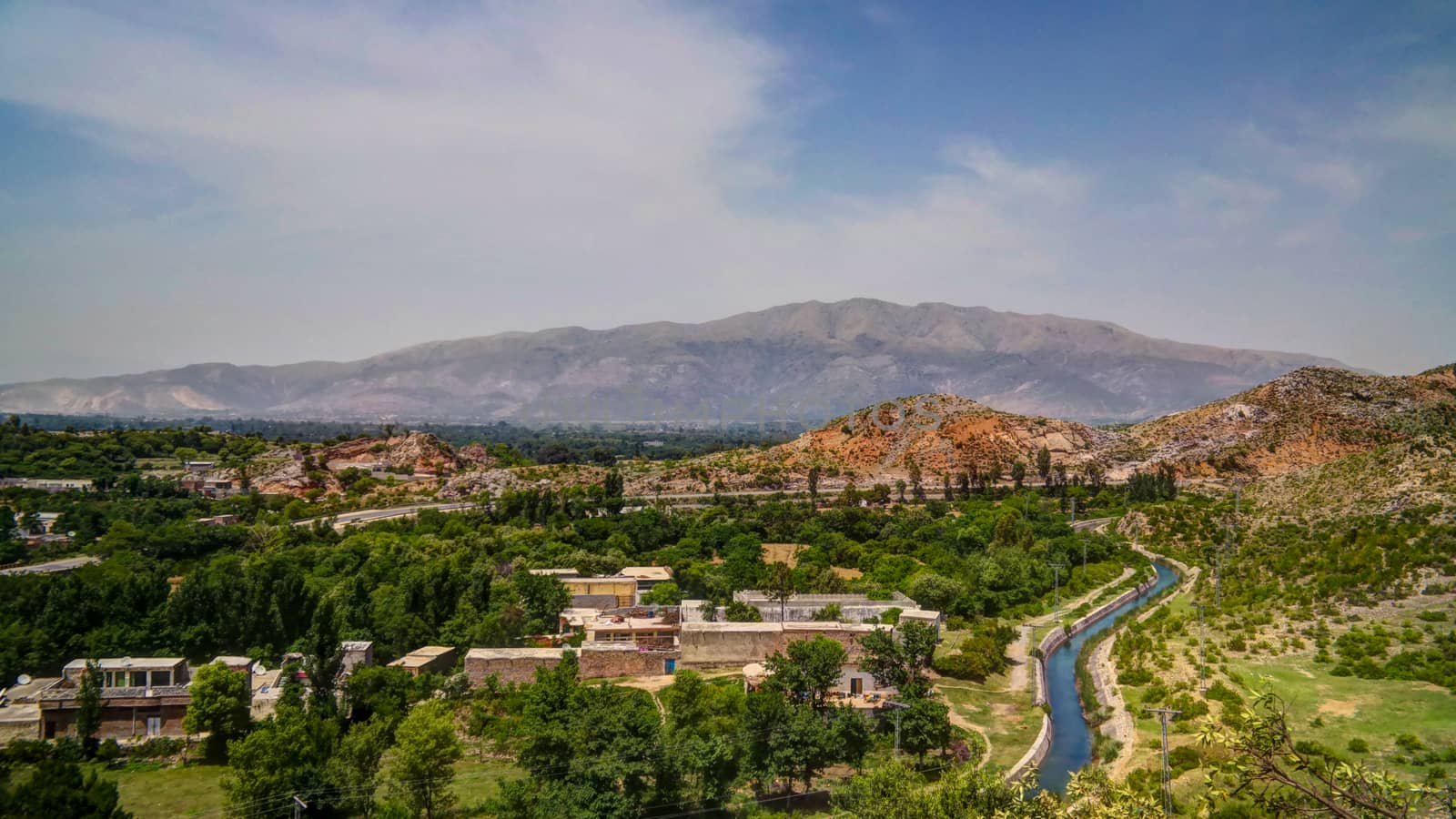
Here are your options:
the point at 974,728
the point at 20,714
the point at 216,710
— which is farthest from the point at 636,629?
the point at 20,714

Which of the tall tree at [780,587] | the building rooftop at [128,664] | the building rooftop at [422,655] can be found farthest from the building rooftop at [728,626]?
the building rooftop at [128,664]

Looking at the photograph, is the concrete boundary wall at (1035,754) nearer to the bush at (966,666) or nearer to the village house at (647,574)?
the bush at (966,666)

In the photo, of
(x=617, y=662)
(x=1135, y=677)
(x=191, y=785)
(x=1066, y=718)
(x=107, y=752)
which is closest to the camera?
(x=191, y=785)

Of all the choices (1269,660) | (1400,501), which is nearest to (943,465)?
(1400,501)

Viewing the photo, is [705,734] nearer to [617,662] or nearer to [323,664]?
[617,662]

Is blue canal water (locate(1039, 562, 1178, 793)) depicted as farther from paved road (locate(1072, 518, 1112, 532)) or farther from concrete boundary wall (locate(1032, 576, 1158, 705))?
paved road (locate(1072, 518, 1112, 532))
